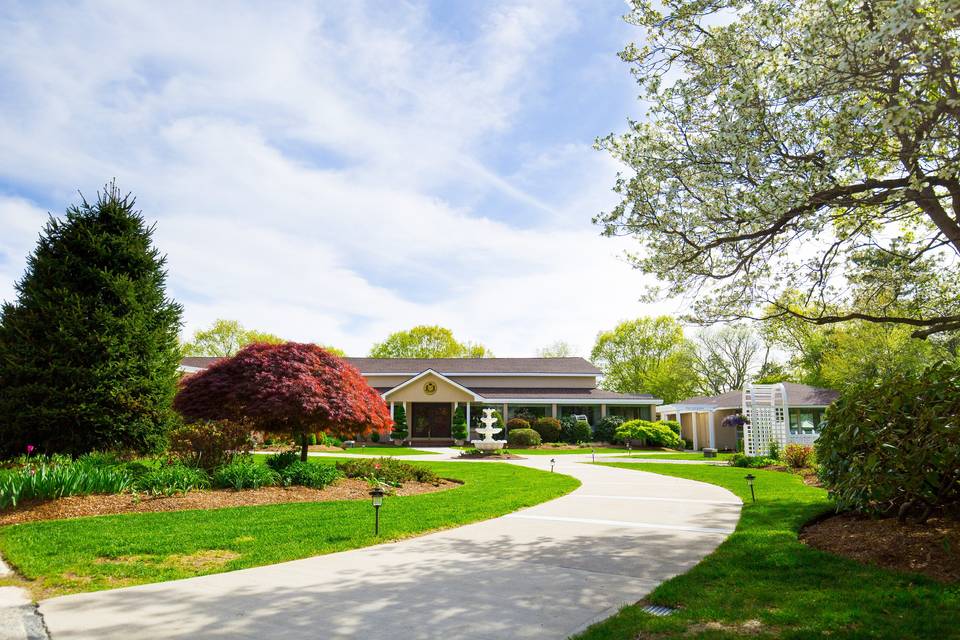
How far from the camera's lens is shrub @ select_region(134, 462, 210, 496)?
34.2 feet

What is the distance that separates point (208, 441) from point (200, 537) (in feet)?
16.3

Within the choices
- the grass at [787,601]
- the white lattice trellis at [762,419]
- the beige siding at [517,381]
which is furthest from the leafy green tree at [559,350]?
the grass at [787,601]

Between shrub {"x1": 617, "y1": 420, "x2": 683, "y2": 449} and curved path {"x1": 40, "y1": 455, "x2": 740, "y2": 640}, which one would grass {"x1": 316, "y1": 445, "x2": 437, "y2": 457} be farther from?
curved path {"x1": 40, "y1": 455, "x2": 740, "y2": 640}

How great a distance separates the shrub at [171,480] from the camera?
10430mm

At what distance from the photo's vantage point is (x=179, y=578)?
5.68 metres

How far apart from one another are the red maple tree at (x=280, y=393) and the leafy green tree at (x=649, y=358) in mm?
43520

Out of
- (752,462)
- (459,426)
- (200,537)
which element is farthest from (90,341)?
(459,426)

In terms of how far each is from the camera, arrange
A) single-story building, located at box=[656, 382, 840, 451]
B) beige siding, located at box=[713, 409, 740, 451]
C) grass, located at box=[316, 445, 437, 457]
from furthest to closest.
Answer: beige siding, located at box=[713, 409, 740, 451], single-story building, located at box=[656, 382, 840, 451], grass, located at box=[316, 445, 437, 457]

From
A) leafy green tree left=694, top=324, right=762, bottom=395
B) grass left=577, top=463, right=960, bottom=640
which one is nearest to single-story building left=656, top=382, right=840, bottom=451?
leafy green tree left=694, top=324, right=762, bottom=395

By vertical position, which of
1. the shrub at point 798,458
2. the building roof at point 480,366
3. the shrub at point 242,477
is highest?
the building roof at point 480,366

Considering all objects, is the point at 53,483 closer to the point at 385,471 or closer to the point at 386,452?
the point at 385,471

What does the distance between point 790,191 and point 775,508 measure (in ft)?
18.1

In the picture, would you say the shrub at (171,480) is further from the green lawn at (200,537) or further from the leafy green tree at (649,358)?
the leafy green tree at (649,358)

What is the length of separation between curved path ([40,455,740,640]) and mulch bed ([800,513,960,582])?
1242 millimetres
